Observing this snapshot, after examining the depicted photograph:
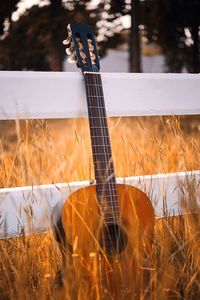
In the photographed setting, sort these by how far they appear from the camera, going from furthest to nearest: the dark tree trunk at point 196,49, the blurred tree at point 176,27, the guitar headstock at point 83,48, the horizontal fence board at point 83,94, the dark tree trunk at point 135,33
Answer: the dark tree trunk at point 196,49 → the blurred tree at point 176,27 → the dark tree trunk at point 135,33 → the guitar headstock at point 83,48 → the horizontal fence board at point 83,94

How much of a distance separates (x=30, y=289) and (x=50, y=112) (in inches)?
28.7

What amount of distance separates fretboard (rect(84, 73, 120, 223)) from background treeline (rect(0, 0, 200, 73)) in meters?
11.3

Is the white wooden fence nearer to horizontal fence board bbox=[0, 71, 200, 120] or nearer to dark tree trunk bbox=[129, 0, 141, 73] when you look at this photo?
horizontal fence board bbox=[0, 71, 200, 120]

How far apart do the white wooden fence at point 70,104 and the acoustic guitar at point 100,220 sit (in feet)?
0.19

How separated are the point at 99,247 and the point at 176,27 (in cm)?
1386

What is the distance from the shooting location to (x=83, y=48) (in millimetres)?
2078

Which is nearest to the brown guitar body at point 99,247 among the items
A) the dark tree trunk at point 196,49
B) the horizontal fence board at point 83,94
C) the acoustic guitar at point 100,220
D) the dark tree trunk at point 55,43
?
the acoustic guitar at point 100,220

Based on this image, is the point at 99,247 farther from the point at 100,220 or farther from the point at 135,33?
the point at 135,33

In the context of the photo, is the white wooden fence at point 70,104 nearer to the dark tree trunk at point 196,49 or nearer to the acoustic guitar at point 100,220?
the acoustic guitar at point 100,220

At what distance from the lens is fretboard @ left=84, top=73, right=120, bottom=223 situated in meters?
1.75

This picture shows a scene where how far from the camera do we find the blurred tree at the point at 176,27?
42.8ft

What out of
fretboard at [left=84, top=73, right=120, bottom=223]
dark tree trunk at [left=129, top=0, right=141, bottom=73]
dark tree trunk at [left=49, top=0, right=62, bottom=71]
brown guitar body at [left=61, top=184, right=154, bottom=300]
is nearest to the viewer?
brown guitar body at [left=61, top=184, right=154, bottom=300]

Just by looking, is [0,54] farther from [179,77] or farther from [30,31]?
[179,77]

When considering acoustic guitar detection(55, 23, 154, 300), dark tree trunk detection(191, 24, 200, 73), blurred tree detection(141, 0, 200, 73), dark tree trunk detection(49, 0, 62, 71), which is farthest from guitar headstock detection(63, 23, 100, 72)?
dark tree trunk detection(49, 0, 62, 71)
